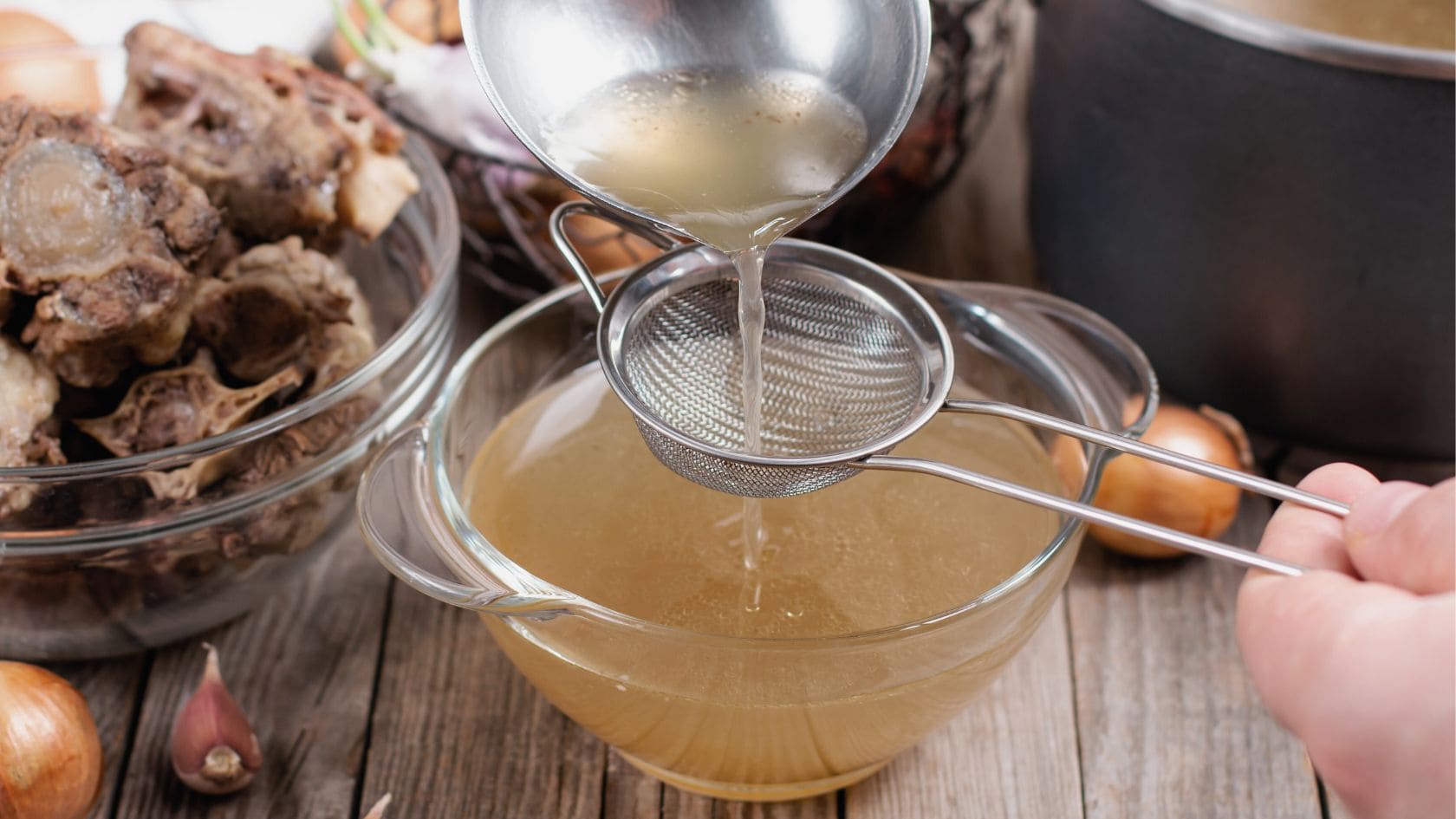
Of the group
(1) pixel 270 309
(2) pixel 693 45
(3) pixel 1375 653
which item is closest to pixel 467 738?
(1) pixel 270 309

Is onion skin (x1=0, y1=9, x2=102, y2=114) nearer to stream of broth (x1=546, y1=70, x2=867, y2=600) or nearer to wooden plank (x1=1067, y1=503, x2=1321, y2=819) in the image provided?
stream of broth (x1=546, y1=70, x2=867, y2=600)

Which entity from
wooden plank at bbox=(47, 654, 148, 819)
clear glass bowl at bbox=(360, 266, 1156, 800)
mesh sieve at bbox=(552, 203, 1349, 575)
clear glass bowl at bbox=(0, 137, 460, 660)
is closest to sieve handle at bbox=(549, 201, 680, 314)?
mesh sieve at bbox=(552, 203, 1349, 575)

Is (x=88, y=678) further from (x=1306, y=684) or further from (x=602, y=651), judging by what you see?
(x=1306, y=684)

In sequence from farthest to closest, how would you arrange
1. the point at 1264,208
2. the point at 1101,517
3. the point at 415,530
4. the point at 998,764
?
1. the point at 1264,208
2. the point at 998,764
3. the point at 415,530
4. the point at 1101,517

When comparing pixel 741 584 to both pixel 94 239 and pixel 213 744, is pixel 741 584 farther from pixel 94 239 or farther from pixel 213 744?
pixel 94 239

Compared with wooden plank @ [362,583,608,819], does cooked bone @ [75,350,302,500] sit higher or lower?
higher

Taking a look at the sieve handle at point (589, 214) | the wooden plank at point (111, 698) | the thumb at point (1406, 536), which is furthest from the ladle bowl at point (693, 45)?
the wooden plank at point (111, 698)

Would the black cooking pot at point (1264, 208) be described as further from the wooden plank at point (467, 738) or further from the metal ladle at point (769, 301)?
the wooden plank at point (467, 738)
